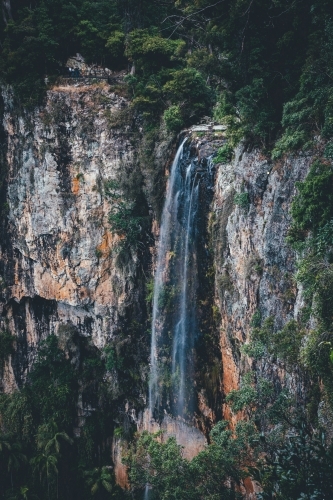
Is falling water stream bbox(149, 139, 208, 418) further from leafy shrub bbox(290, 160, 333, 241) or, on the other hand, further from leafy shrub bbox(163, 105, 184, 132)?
leafy shrub bbox(290, 160, 333, 241)

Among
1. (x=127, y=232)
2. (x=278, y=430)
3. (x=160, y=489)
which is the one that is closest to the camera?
(x=278, y=430)

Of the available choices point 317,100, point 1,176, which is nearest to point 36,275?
point 1,176

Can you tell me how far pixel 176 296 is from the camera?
16609 mm

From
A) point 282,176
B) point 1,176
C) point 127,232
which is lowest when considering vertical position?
point 282,176

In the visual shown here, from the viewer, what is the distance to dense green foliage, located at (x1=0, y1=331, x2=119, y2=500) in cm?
1909

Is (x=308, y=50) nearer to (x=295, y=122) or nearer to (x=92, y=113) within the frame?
(x=295, y=122)

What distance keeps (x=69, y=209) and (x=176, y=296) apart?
567 centimetres

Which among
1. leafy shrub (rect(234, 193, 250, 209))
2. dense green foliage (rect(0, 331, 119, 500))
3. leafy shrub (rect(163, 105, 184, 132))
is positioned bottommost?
dense green foliage (rect(0, 331, 119, 500))

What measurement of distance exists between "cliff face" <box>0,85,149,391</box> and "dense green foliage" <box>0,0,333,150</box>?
4.19 ft

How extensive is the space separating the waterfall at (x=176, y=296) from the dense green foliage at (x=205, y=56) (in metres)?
2.10

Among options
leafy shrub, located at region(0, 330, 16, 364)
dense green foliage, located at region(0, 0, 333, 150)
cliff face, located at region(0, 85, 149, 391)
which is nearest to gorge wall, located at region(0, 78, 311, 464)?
cliff face, located at region(0, 85, 149, 391)

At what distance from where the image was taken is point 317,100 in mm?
10445

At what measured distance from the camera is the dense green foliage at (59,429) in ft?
62.6

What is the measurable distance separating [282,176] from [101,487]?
45.4 ft
